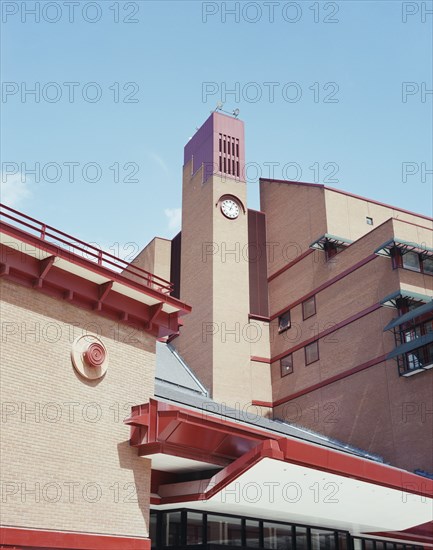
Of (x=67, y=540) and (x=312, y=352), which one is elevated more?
(x=312, y=352)

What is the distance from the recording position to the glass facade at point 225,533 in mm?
18828

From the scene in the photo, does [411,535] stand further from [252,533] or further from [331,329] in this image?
[331,329]

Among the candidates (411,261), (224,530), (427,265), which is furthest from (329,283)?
(224,530)

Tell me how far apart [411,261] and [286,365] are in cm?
1148

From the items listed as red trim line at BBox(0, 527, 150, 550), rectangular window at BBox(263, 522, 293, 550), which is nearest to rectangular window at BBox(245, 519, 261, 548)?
rectangular window at BBox(263, 522, 293, 550)

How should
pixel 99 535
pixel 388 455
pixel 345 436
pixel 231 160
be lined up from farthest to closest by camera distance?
pixel 231 160 < pixel 345 436 < pixel 388 455 < pixel 99 535

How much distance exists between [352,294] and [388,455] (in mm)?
9402

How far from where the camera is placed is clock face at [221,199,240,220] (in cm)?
4462

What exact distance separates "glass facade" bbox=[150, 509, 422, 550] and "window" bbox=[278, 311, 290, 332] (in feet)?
67.9

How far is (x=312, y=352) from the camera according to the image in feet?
132

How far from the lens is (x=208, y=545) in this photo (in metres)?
18.9

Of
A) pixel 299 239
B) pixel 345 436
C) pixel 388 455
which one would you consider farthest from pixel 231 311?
pixel 388 455

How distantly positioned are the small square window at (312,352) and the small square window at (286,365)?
1.61 m

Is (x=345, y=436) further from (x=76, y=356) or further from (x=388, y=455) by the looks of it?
(x=76, y=356)
